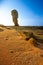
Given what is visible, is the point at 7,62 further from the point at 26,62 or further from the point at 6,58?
the point at 26,62

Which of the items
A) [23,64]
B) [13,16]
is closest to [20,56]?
[23,64]

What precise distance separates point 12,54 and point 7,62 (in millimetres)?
934

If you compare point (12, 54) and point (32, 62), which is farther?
point (12, 54)

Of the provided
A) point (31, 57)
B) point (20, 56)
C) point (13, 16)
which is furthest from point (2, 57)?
point (13, 16)

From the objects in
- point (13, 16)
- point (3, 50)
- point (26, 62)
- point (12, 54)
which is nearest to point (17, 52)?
point (12, 54)

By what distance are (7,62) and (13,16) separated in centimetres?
2394

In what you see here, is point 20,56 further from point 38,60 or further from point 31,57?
point 38,60

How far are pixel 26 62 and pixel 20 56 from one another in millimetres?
709

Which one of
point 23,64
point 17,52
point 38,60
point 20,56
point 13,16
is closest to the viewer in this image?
point 23,64

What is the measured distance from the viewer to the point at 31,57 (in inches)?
240

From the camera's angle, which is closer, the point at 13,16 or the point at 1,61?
the point at 1,61

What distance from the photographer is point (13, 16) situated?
28938 millimetres

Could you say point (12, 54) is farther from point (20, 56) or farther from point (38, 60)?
point (38, 60)

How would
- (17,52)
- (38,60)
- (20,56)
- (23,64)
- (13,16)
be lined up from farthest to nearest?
(13,16)
(17,52)
(20,56)
(38,60)
(23,64)
